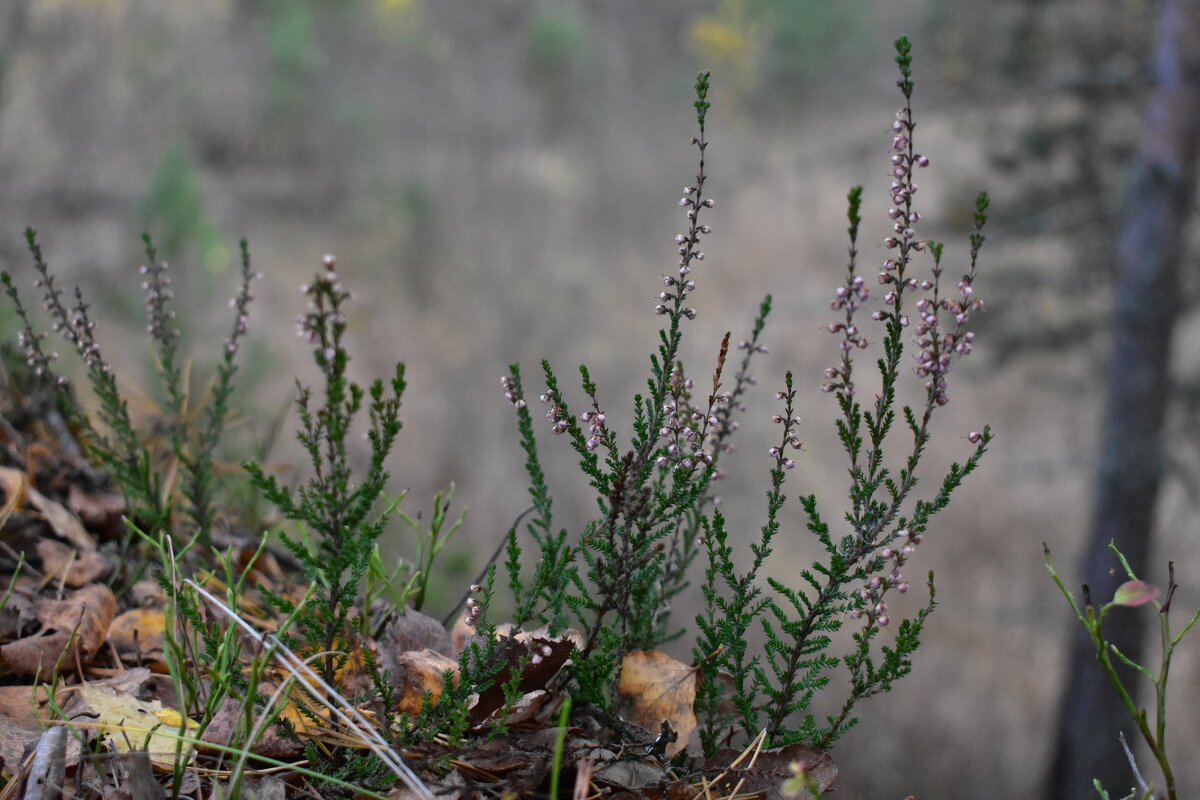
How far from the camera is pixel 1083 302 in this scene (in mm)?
12625

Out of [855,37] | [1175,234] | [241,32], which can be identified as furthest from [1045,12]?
[241,32]

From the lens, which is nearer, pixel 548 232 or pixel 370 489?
pixel 370 489

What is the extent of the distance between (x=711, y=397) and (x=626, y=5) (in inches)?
1438

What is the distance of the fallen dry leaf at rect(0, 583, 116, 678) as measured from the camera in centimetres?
143

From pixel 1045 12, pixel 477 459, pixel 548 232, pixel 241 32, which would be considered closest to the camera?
pixel 1045 12

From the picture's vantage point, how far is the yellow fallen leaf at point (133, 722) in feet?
3.95

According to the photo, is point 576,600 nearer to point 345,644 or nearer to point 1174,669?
point 345,644

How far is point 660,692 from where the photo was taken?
4.25 ft

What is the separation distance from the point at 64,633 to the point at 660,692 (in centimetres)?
98

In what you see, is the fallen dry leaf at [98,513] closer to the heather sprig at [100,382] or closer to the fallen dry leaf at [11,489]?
the fallen dry leaf at [11,489]

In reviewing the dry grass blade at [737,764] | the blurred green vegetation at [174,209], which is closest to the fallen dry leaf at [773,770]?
the dry grass blade at [737,764]

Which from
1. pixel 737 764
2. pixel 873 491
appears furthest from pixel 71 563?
pixel 873 491

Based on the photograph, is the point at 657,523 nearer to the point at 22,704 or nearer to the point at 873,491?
the point at 873,491

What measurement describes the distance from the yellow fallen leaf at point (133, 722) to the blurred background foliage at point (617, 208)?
4.81 metres
